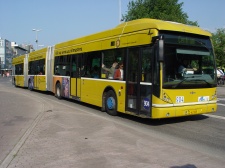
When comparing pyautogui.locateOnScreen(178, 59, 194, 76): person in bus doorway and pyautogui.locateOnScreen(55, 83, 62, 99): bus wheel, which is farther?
pyautogui.locateOnScreen(55, 83, 62, 99): bus wheel

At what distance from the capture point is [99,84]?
1226 centimetres

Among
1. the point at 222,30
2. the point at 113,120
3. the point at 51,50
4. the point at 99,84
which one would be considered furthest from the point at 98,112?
the point at 222,30

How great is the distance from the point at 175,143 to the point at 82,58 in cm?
763

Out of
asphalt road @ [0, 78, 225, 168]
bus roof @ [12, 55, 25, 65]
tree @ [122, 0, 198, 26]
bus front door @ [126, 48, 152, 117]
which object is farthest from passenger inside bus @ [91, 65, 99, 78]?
tree @ [122, 0, 198, 26]

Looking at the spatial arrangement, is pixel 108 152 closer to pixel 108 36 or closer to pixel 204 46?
pixel 204 46

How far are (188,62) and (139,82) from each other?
5.08 feet

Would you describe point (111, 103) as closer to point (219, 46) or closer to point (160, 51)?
point (160, 51)

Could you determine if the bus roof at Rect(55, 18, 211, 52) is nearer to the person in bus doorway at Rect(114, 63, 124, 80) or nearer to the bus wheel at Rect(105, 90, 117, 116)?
the person in bus doorway at Rect(114, 63, 124, 80)

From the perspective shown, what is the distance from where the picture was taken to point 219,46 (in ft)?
143

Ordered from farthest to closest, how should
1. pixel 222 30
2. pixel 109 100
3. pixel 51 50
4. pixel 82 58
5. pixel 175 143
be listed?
pixel 222 30
pixel 51 50
pixel 82 58
pixel 109 100
pixel 175 143

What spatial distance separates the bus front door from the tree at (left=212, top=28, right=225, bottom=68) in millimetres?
34793

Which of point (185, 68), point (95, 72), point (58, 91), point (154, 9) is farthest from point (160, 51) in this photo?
point (154, 9)

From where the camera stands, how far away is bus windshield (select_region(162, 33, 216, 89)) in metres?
8.98

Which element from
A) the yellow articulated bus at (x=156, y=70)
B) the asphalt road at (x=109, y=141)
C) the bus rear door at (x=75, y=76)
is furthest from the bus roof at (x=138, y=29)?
the asphalt road at (x=109, y=141)
